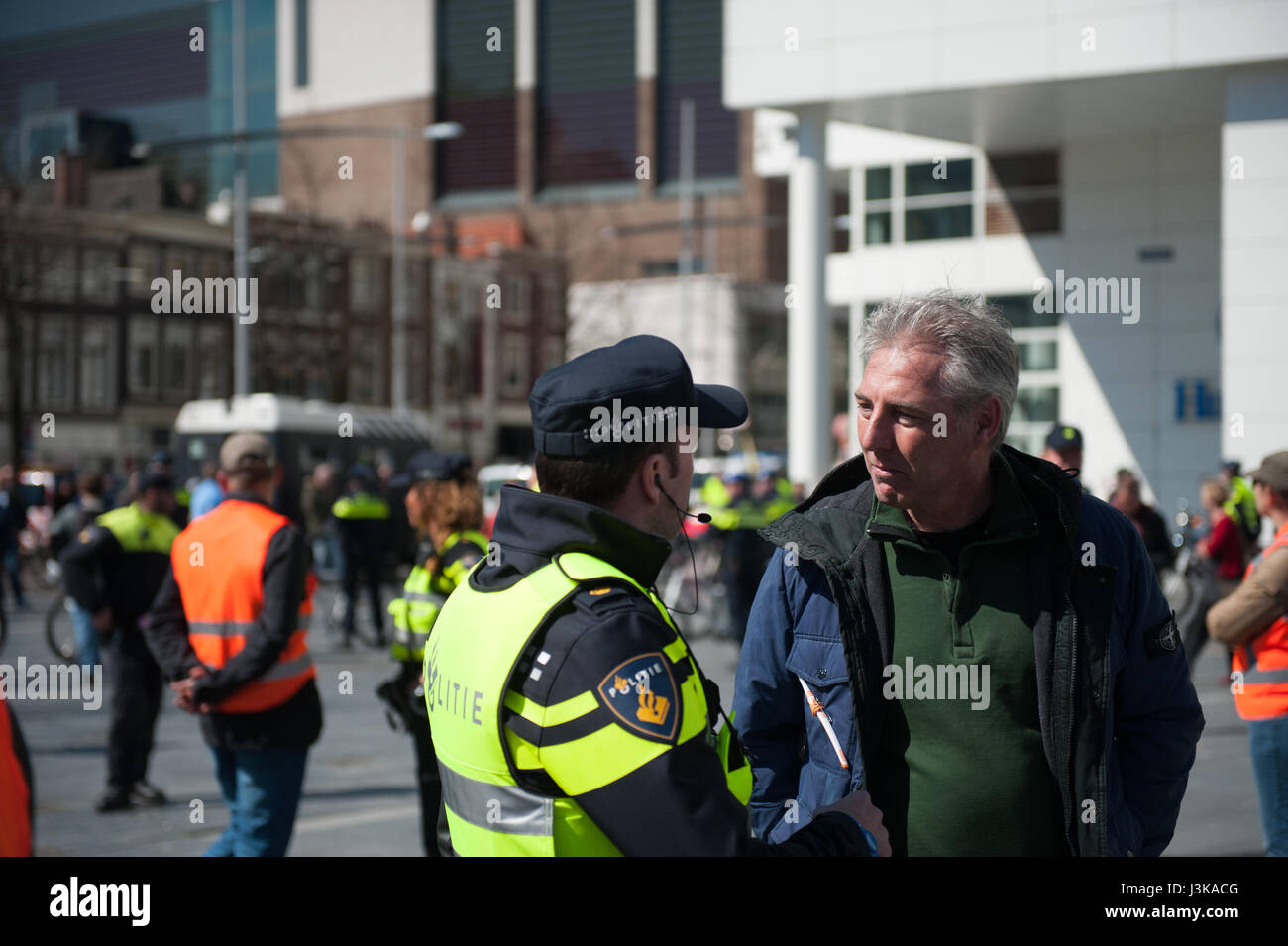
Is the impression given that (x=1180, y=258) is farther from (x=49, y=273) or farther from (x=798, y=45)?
(x=49, y=273)

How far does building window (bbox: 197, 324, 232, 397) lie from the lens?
165 feet

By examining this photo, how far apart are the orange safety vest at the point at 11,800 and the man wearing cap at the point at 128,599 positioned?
592 centimetres

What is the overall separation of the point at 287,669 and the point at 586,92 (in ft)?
202

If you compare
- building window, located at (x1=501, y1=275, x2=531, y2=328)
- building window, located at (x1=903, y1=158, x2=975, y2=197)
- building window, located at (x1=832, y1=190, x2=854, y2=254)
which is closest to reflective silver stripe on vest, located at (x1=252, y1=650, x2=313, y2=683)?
building window, located at (x1=903, y1=158, x2=975, y2=197)

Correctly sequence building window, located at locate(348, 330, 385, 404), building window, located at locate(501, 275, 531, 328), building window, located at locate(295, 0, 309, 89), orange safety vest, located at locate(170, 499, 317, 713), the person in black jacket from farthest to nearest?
building window, located at locate(295, 0, 309, 89), building window, located at locate(501, 275, 531, 328), building window, located at locate(348, 330, 385, 404), the person in black jacket, orange safety vest, located at locate(170, 499, 317, 713)

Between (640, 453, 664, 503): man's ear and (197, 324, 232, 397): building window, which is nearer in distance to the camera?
(640, 453, 664, 503): man's ear

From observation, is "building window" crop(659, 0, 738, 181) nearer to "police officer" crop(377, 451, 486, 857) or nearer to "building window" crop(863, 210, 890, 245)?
"building window" crop(863, 210, 890, 245)

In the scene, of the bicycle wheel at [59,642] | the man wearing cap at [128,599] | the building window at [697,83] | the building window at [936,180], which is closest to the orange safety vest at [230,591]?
the man wearing cap at [128,599]

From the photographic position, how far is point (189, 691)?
5.53 meters

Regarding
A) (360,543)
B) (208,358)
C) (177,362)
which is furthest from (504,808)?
(208,358)

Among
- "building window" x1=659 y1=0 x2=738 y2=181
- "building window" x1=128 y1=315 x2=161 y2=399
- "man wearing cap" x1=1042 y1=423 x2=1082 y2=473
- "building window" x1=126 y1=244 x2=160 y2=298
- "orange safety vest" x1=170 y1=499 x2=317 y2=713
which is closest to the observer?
"orange safety vest" x1=170 y1=499 x2=317 y2=713

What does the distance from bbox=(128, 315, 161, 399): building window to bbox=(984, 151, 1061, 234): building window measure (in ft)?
111

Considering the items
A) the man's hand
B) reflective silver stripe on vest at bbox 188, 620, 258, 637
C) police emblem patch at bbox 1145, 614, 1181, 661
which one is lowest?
the man's hand

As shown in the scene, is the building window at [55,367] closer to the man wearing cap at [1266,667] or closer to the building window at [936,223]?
the building window at [936,223]
